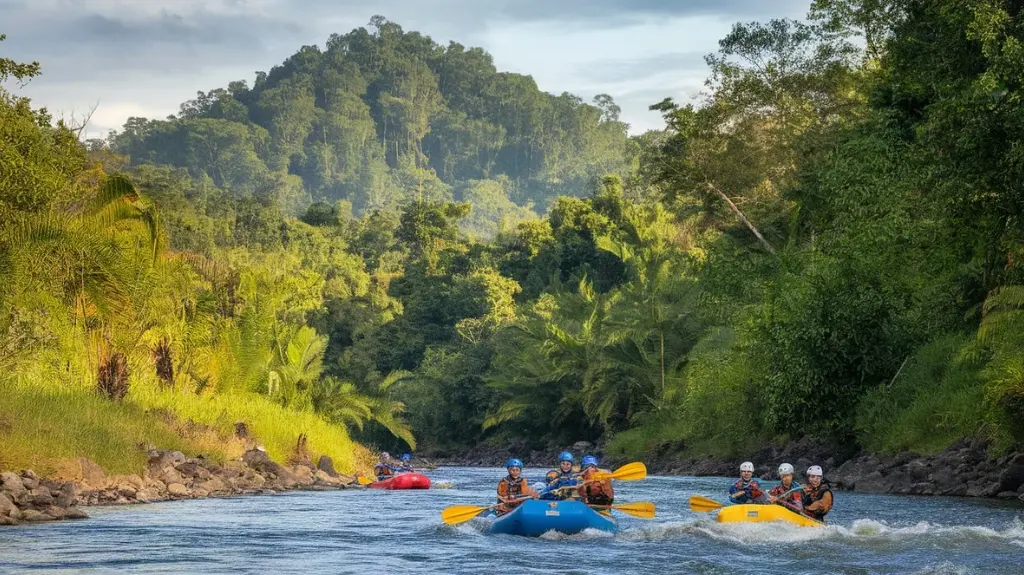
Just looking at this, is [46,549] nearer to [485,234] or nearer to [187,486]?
[187,486]

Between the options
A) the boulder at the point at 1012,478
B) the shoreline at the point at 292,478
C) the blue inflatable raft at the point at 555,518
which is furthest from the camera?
the boulder at the point at 1012,478

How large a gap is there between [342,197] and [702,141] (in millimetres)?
157781

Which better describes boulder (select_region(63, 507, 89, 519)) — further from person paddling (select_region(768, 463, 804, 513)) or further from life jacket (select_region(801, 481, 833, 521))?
life jacket (select_region(801, 481, 833, 521))

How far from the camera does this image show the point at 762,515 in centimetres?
1692

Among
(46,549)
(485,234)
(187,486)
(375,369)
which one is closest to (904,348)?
(187,486)

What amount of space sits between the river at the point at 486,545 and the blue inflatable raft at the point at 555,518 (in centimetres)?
17

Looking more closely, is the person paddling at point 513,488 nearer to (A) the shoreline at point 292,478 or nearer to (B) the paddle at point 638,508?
(B) the paddle at point 638,508

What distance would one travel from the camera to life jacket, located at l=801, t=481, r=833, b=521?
57.9 ft

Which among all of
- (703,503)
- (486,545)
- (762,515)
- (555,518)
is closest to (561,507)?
(555,518)

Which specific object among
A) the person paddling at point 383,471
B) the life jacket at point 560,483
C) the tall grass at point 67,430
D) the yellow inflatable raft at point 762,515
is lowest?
the person paddling at point 383,471

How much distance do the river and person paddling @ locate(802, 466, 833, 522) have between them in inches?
21.9

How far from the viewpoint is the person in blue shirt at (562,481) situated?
18172mm

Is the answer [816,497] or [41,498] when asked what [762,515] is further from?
[41,498]

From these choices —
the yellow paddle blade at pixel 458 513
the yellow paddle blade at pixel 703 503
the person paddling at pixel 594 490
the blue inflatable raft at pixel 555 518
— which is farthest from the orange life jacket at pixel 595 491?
the yellow paddle blade at pixel 458 513
